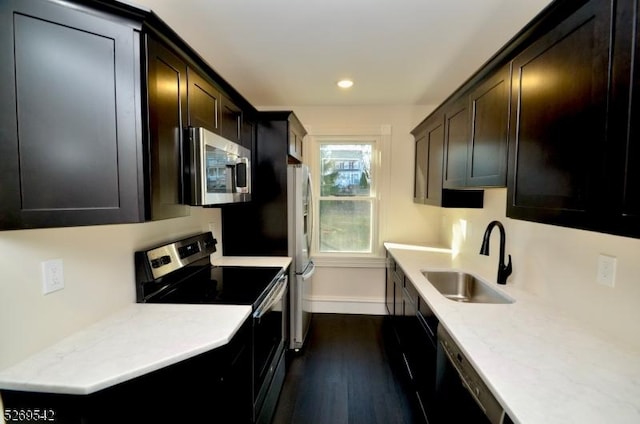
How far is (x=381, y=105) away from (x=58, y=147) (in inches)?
126

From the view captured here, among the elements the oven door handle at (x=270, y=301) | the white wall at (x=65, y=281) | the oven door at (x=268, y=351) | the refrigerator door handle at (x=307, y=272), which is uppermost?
the white wall at (x=65, y=281)

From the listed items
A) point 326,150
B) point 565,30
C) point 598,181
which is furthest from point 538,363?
point 326,150

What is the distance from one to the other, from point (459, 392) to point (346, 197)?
8.84 feet

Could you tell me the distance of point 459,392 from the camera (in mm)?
1240

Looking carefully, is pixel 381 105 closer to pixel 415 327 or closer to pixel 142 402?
pixel 415 327

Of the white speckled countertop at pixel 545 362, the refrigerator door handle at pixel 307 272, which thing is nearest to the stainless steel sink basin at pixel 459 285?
the white speckled countertop at pixel 545 362

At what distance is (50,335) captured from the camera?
1192mm

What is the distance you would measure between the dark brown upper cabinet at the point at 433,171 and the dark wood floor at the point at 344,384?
1518 millimetres

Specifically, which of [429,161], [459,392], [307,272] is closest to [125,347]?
[459,392]

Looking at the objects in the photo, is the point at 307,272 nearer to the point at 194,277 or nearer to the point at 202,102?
the point at 194,277

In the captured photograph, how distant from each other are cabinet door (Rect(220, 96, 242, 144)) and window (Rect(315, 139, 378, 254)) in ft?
4.93

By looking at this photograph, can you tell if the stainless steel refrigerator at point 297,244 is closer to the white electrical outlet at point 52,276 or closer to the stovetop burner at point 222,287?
the stovetop burner at point 222,287

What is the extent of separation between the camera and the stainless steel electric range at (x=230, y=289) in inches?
65.8

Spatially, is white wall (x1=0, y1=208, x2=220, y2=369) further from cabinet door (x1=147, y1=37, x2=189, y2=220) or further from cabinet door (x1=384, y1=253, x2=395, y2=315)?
cabinet door (x1=384, y1=253, x2=395, y2=315)
